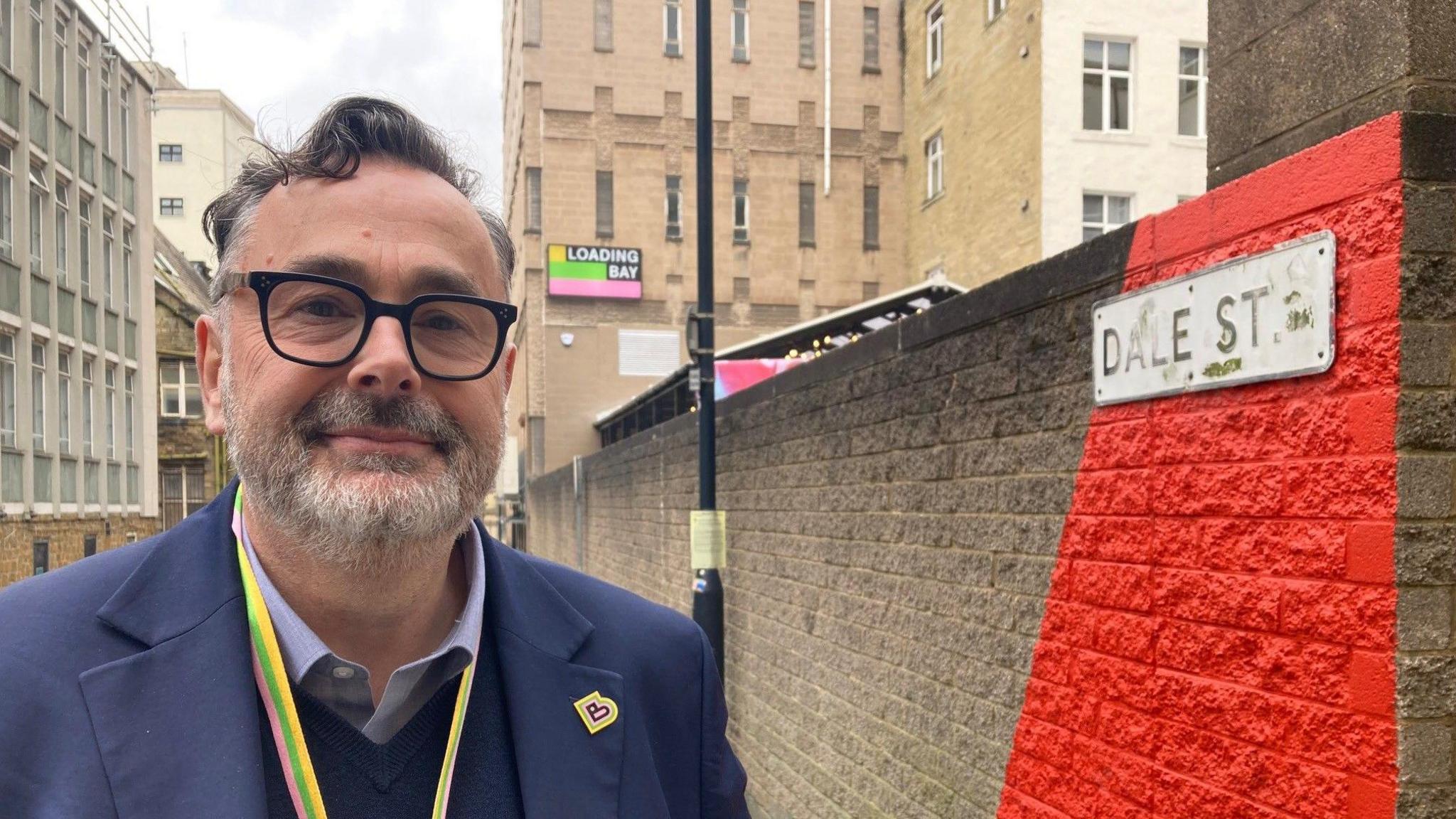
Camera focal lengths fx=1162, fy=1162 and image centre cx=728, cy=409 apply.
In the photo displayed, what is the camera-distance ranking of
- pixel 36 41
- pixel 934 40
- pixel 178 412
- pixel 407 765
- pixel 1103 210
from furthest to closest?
1. pixel 178 412
2. pixel 934 40
3. pixel 1103 210
4. pixel 36 41
5. pixel 407 765

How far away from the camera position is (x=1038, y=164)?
23.8 metres

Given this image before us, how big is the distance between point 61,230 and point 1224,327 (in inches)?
1046

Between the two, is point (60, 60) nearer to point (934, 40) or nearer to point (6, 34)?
point (6, 34)

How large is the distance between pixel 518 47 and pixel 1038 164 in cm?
1777

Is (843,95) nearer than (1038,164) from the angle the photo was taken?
No

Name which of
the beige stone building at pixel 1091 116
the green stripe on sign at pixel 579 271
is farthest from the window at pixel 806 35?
the beige stone building at pixel 1091 116

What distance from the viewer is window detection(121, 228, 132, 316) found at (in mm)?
28078

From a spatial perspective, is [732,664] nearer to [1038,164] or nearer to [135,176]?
[1038,164]

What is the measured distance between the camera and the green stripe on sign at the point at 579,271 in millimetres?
32531

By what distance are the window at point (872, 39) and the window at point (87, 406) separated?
22169mm

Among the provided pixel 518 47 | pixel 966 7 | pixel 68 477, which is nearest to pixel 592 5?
pixel 518 47

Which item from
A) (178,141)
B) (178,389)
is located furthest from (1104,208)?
(178,141)

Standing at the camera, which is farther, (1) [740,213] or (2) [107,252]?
(1) [740,213]

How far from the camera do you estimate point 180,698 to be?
5.48 feet
